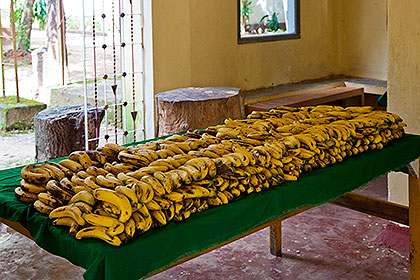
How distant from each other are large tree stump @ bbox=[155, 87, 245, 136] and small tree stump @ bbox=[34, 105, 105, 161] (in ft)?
2.84

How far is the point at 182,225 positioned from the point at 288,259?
84.4 inches

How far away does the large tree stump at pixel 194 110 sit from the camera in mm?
4895

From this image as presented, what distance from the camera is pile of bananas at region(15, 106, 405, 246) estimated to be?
2.13 metres

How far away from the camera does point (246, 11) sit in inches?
303

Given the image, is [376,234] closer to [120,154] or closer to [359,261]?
[359,261]

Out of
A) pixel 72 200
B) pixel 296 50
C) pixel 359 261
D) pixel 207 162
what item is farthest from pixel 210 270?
pixel 296 50

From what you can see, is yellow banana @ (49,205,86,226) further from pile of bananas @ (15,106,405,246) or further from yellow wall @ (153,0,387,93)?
yellow wall @ (153,0,387,93)

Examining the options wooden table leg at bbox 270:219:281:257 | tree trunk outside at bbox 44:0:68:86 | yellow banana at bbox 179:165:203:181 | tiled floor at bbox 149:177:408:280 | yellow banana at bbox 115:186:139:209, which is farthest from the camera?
tree trunk outside at bbox 44:0:68:86

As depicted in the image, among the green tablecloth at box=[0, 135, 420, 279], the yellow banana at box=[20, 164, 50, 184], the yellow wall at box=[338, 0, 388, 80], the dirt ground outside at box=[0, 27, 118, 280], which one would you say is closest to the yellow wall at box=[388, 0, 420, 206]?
the green tablecloth at box=[0, 135, 420, 279]

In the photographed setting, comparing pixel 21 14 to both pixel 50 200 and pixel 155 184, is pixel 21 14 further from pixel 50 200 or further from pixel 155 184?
pixel 155 184

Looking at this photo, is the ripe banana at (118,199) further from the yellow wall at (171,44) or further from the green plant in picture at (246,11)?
the green plant in picture at (246,11)

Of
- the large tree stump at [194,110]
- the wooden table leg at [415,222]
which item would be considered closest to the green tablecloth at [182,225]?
the wooden table leg at [415,222]

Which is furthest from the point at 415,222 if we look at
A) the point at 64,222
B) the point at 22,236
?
the point at 22,236

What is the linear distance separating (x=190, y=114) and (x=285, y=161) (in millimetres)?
2195
